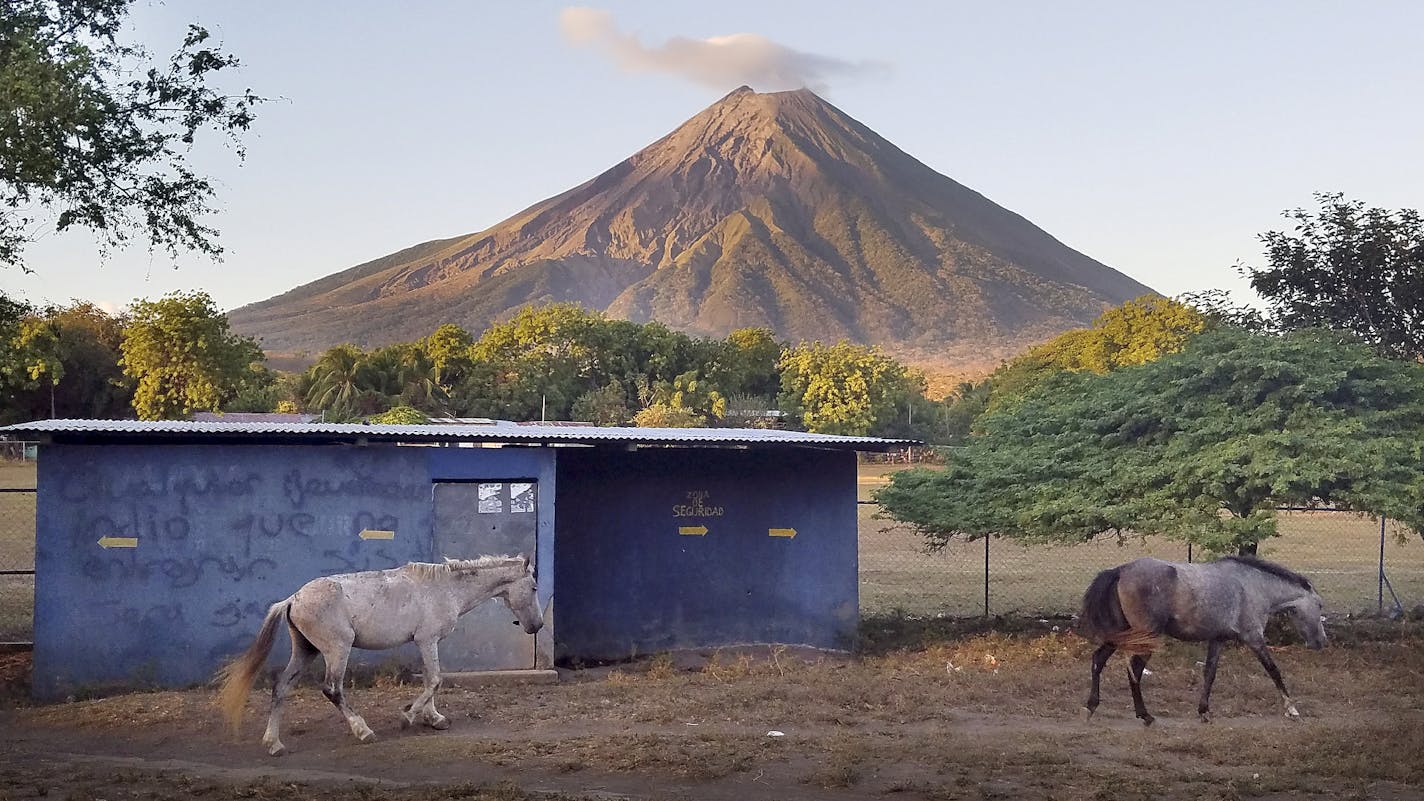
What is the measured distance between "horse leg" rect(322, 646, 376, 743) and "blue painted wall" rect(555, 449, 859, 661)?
5.42m

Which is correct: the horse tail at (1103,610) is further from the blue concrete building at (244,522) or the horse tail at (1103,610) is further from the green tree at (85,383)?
the green tree at (85,383)

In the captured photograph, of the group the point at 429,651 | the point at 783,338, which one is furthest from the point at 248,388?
the point at 783,338

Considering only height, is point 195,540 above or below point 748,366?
below

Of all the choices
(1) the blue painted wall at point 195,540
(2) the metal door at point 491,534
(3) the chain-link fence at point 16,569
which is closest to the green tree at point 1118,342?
(3) the chain-link fence at point 16,569

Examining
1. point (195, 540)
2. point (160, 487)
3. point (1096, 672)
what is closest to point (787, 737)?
point (1096, 672)

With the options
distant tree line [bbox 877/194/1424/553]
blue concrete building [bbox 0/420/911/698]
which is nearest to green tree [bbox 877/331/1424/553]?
distant tree line [bbox 877/194/1424/553]

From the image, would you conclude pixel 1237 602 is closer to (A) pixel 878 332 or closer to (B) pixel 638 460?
(B) pixel 638 460

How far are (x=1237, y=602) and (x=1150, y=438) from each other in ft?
16.7

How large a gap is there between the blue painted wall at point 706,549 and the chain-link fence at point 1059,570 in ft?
3.81

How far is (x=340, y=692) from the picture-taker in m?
10.2

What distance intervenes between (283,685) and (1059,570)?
1957cm

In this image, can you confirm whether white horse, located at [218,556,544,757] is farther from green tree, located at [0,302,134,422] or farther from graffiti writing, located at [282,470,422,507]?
green tree, located at [0,302,134,422]

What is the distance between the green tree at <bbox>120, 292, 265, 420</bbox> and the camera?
5581 centimetres

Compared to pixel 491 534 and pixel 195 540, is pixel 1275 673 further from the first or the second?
A: pixel 195 540
